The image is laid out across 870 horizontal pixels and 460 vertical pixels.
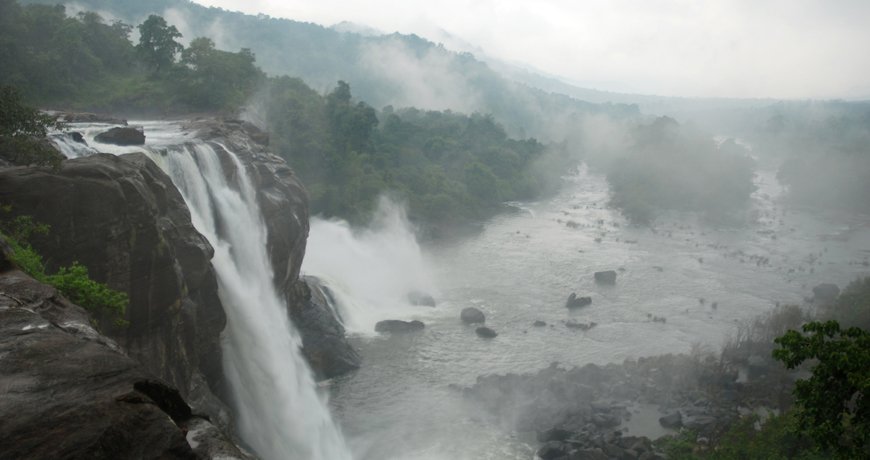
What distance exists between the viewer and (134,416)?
654 centimetres

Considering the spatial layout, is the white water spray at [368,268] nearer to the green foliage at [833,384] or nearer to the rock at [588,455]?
the rock at [588,455]

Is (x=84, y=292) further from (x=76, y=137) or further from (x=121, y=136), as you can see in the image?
(x=121, y=136)

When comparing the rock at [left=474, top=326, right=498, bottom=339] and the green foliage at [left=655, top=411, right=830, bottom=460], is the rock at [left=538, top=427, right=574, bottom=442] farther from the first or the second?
the rock at [left=474, top=326, right=498, bottom=339]

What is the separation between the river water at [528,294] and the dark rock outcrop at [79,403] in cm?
1552

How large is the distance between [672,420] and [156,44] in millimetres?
42620

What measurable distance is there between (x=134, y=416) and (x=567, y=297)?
117 feet

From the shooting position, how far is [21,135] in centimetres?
1510

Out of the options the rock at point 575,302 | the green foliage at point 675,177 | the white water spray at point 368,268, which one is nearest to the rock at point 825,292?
the rock at point 575,302

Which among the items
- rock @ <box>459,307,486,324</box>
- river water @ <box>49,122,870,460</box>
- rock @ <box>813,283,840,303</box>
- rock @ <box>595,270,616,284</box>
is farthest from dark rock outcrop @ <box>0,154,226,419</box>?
rock @ <box>813,283,840,303</box>

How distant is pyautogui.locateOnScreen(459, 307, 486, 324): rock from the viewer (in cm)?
3469

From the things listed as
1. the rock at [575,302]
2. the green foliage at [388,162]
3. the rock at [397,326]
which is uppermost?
the green foliage at [388,162]

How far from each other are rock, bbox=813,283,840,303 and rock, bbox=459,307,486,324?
22.5 m

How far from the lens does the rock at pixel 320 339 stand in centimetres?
2759

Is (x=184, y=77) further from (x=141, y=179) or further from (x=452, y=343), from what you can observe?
(x=141, y=179)
